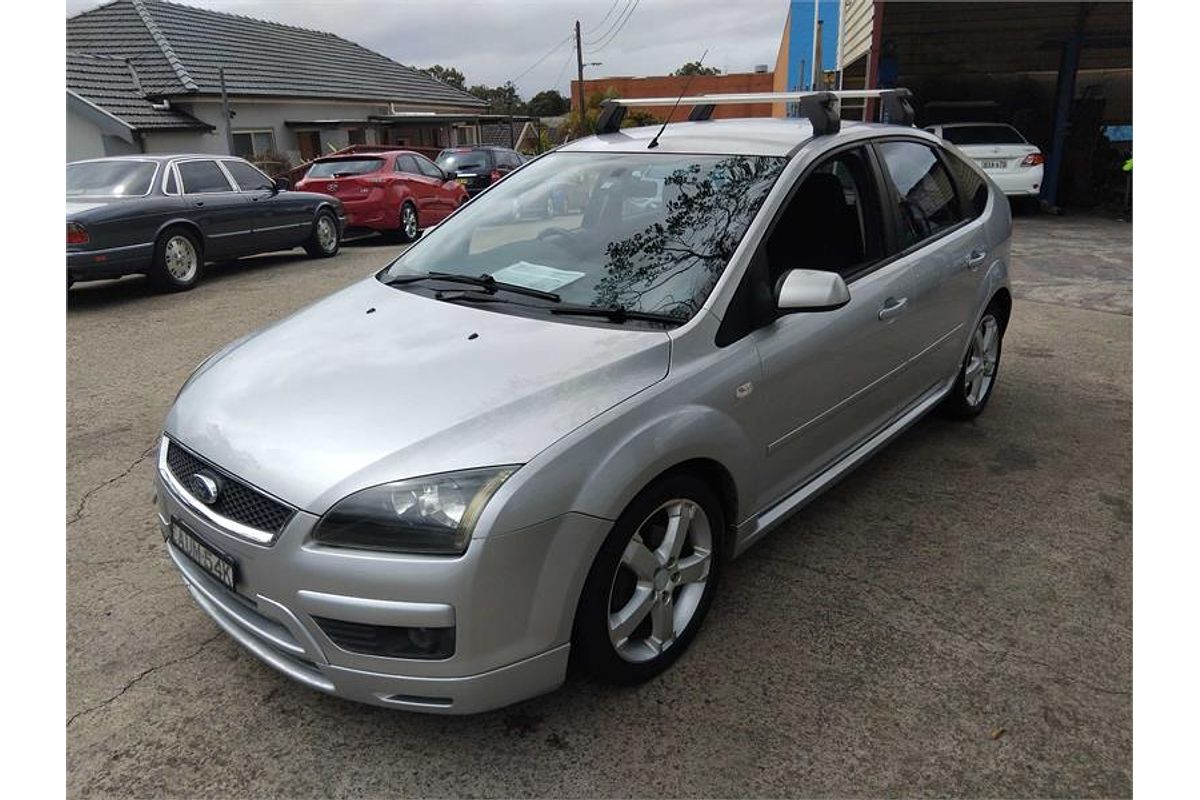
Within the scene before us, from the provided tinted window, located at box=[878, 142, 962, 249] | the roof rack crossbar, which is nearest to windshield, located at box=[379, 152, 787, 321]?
the roof rack crossbar

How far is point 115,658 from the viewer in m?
2.81

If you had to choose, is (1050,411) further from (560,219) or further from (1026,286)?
(1026,286)

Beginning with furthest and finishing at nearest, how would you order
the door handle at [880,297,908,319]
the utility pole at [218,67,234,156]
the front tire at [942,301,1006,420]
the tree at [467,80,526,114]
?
1. the tree at [467,80,526,114]
2. the utility pole at [218,67,234,156]
3. the front tire at [942,301,1006,420]
4. the door handle at [880,297,908,319]

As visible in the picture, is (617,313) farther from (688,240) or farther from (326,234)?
(326,234)

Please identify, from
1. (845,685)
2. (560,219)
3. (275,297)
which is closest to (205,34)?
(275,297)

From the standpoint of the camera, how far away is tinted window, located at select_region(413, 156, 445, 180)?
551 inches

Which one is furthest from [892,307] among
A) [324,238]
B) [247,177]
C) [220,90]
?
[220,90]

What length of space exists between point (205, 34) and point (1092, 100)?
22983 mm

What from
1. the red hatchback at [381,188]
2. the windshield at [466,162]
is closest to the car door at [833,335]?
the red hatchback at [381,188]

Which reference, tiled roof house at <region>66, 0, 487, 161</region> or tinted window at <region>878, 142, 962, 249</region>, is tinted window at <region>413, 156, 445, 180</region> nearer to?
tiled roof house at <region>66, 0, 487, 161</region>

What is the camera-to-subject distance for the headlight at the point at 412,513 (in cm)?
208

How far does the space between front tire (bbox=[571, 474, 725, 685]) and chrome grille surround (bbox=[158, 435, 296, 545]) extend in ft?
2.80

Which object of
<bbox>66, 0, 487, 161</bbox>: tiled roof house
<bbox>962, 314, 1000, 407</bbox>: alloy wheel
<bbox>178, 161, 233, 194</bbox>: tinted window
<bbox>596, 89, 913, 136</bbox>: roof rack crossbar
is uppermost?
<bbox>66, 0, 487, 161</bbox>: tiled roof house

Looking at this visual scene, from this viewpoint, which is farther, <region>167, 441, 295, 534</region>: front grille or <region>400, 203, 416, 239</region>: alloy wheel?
<region>400, 203, 416, 239</region>: alloy wheel
